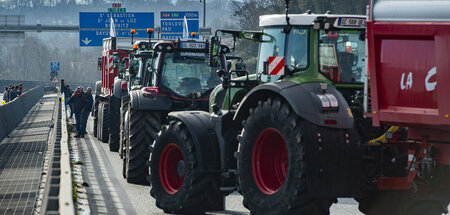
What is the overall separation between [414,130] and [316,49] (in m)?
2.32

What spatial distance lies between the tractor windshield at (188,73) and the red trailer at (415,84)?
27.4 ft

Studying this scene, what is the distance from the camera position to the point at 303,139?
8023mm

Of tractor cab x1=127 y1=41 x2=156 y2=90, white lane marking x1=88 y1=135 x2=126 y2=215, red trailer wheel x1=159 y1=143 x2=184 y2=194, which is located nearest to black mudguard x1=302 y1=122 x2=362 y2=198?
red trailer wheel x1=159 y1=143 x2=184 y2=194

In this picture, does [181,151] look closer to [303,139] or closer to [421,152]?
[303,139]

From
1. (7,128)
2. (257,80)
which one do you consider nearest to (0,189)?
(257,80)

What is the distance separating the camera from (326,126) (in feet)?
26.3

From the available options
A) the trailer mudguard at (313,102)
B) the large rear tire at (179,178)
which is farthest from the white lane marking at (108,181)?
the trailer mudguard at (313,102)

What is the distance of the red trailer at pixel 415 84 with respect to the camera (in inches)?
276

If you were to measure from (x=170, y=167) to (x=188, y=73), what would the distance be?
508cm

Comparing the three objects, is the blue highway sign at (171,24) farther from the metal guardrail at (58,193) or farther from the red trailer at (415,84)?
the red trailer at (415,84)

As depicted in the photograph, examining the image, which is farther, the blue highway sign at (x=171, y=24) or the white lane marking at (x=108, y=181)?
the blue highway sign at (x=171, y=24)

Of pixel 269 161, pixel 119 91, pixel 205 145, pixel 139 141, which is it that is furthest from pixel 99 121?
pixel 269 161

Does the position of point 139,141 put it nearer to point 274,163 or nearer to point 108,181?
point 108,181

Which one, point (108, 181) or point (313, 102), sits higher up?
point (313, 102)
